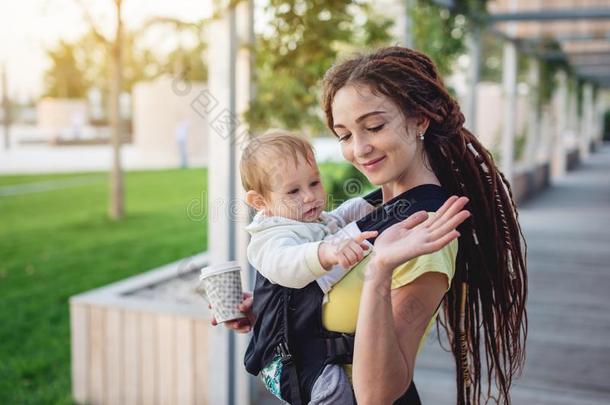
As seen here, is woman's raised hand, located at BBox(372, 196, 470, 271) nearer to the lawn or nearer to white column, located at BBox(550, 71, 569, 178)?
the lawn

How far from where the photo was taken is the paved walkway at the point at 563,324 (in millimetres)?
3541

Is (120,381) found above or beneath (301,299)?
beneath

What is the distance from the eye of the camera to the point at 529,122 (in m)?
12.8

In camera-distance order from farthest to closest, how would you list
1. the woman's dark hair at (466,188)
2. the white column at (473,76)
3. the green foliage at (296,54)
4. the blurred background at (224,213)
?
the white column at (473,76), the green foliage at (296,54), the blurred background at (224,213), the woman's dark hair at (466,188)

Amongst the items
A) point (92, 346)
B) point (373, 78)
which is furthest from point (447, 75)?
point (373, 78)

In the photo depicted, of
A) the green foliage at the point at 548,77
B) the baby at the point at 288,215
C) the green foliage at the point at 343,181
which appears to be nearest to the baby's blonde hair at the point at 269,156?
the baby at the point at 288,215

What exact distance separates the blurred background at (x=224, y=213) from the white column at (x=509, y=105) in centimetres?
2

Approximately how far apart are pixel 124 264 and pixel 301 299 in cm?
619

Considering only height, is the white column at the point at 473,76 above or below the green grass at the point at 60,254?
above

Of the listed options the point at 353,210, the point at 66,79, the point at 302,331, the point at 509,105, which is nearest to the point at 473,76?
the point at 509,105

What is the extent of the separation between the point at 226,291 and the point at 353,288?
34 cm

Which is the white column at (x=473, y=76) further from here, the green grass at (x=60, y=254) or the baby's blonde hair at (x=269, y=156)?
the baby's blonde hair at (x=269, y=156)

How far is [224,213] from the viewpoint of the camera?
3150 mm

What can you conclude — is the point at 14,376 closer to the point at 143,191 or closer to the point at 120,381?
the point at 120,381
